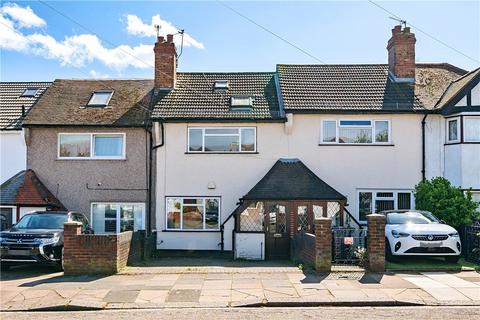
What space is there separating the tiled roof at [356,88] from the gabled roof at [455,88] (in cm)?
28

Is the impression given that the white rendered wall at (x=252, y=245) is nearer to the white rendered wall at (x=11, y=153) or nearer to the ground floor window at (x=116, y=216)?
the ground floor window at (x=116, y=216)

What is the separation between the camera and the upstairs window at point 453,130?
17.3 m

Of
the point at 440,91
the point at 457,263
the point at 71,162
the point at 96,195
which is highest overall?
the point at 440,91

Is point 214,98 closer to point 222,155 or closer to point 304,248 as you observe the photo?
point 222,155

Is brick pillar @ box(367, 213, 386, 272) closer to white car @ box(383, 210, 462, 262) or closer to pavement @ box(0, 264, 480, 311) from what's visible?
pavement @ box(0, 264, 480, 311)

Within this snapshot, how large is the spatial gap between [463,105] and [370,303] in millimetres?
10846

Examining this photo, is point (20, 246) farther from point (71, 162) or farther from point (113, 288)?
point (71, 162)

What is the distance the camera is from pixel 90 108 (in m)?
19.2

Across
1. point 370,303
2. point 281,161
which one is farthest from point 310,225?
point 370,303

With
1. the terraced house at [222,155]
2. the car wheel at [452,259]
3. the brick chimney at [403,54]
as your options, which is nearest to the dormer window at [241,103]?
the terraced house at [222,155]

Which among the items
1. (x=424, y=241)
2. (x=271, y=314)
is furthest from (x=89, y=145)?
(x=271, y=314)

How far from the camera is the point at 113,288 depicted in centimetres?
1035

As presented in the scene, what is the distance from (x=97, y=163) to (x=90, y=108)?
2.46m

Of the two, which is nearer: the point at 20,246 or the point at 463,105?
the point at 20,246
